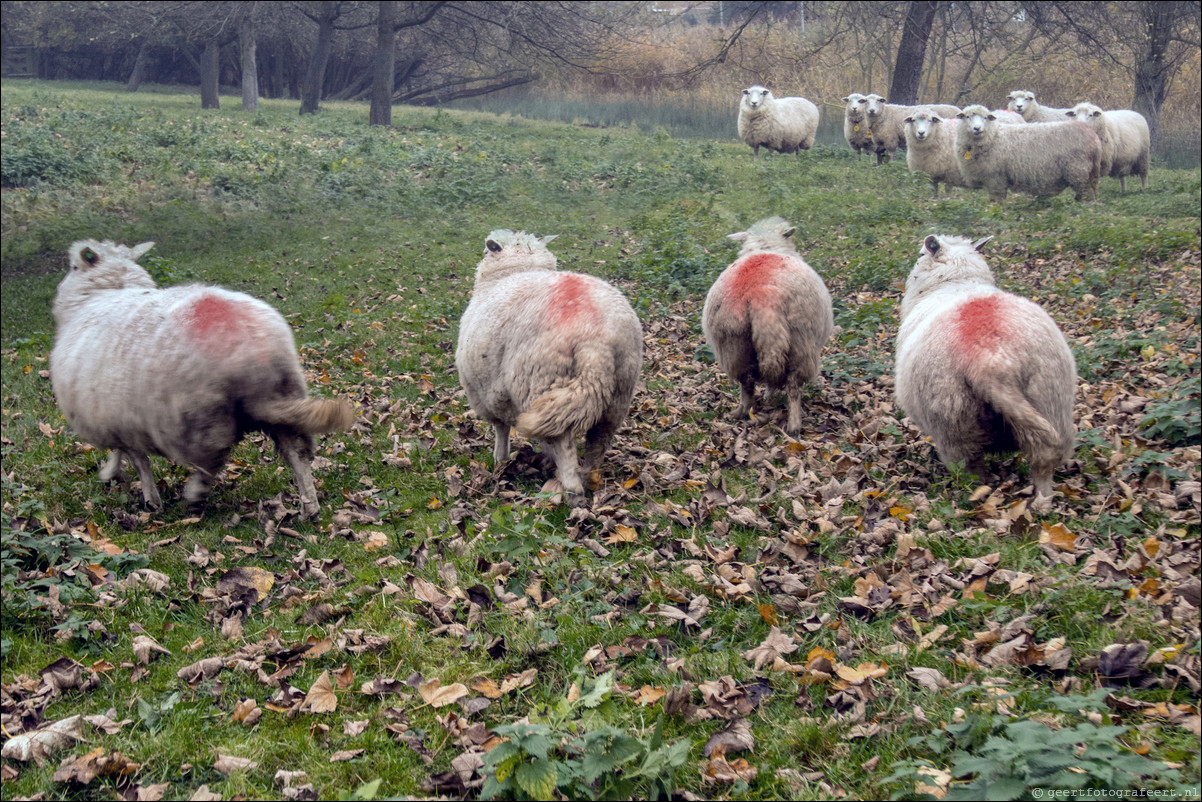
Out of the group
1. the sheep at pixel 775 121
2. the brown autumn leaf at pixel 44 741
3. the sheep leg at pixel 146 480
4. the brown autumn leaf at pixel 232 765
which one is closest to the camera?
the brown autumn leaf at pixel 232 765

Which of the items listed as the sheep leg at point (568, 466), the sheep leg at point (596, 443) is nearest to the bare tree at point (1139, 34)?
the sheep leg at point (596, 443)

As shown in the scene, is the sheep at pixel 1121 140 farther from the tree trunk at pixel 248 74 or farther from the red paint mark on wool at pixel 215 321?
the tree trunk at pixel 248 74

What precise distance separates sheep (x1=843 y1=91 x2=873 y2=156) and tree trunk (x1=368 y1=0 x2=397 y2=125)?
12628mm

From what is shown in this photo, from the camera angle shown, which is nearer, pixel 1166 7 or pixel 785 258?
pixel 785 258

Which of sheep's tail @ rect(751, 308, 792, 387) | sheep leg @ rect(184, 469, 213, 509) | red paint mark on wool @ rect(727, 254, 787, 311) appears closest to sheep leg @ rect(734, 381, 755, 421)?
sheep's tail @ rect(751, 308, 792, 387)

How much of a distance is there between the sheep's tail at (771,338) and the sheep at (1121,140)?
14.0 meters

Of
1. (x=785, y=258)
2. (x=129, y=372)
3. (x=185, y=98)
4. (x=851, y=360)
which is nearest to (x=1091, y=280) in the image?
(x=851, y=360)

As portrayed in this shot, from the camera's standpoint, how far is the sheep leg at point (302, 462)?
550 cm

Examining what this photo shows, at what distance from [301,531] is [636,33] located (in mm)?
19697

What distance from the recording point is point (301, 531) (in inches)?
217

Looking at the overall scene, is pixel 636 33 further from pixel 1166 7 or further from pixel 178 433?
pixel 178 433

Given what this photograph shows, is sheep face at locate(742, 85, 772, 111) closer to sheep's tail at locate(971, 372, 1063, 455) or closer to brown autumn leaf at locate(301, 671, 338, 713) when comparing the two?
sheep's tail at locate(971, 372, 1063, 455)

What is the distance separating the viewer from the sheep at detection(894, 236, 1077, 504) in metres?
4.75

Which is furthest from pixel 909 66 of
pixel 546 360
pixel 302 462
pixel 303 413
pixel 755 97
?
pixel 303 413
